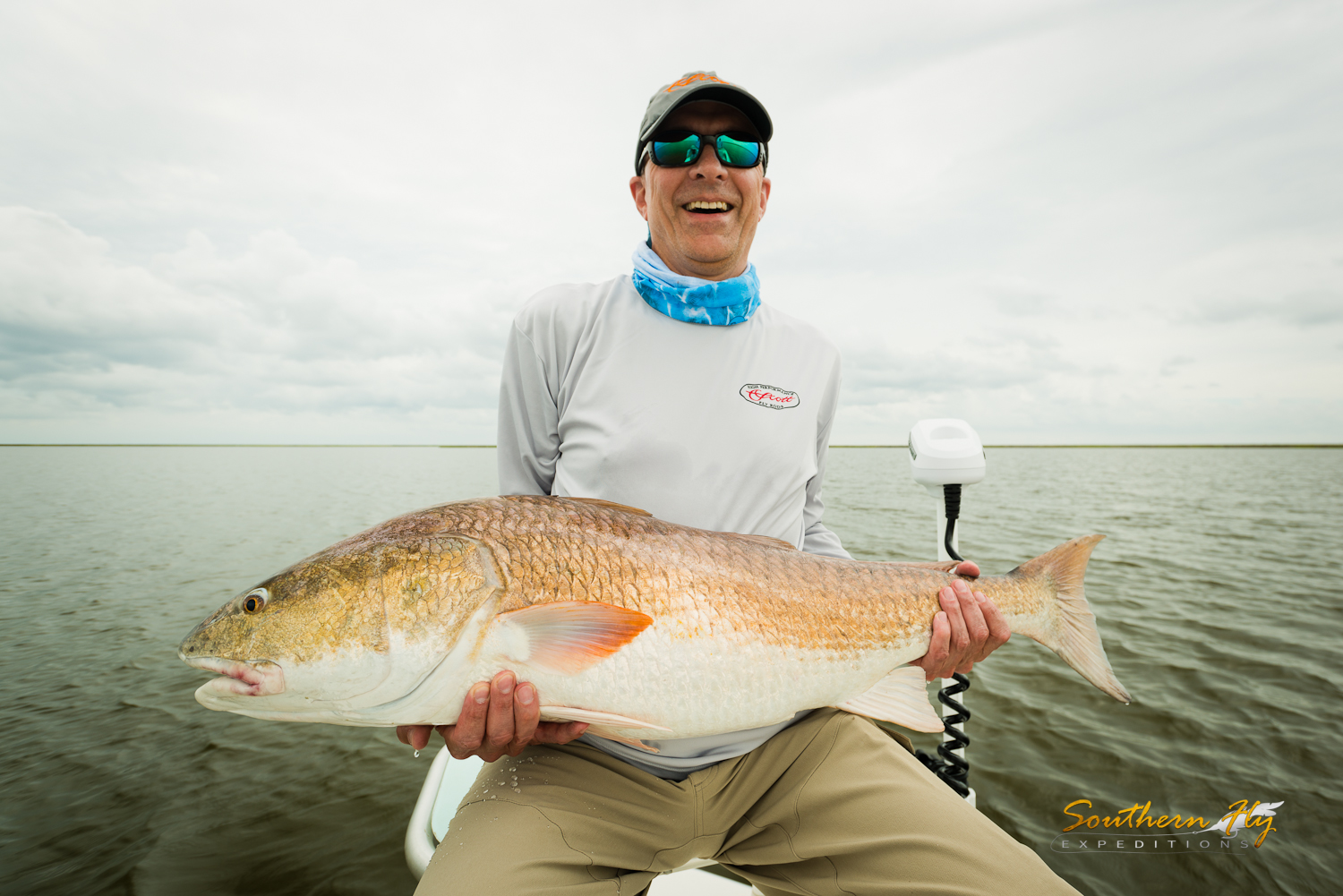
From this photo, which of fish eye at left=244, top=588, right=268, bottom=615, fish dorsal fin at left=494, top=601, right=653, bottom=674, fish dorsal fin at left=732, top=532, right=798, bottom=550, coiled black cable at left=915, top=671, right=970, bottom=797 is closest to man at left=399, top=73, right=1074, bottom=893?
fish dorsal fin at left=494, top=601, right=653, bottom=674

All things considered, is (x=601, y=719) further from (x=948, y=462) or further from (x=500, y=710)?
(x=948, y=462)

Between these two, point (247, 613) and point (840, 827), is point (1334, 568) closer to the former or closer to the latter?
point (840, 827)

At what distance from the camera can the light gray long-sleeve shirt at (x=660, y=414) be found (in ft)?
8.36

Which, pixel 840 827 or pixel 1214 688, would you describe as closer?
pixel 840 827

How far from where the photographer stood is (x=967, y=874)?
194 centimetres

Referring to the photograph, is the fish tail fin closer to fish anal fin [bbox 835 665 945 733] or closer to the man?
the man

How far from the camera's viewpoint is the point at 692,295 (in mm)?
2770

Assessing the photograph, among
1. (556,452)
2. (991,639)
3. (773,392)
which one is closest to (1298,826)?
(991,639)

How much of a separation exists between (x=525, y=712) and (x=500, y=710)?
3.0 inches

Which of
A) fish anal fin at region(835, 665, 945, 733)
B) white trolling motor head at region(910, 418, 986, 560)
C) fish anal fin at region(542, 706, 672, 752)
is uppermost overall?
white trolling motor head at region(910, 418, 986, 560)

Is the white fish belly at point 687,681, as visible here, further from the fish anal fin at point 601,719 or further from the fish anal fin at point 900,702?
the fish anal fin at point 900,702

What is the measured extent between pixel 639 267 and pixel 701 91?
2.84 ft

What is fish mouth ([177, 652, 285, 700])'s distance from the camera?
6.10 feet

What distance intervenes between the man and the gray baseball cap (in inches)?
0.5
